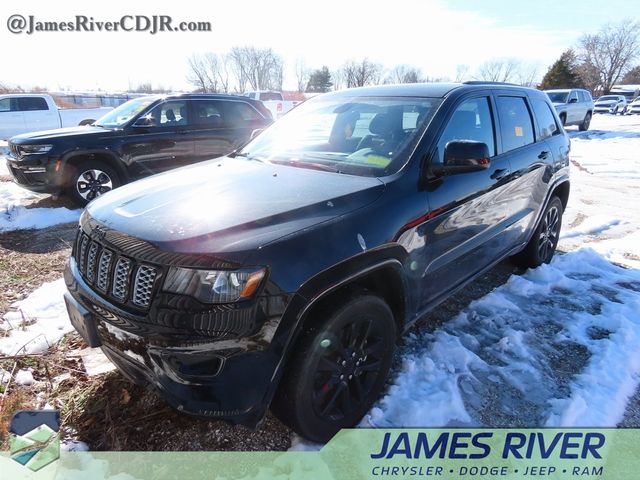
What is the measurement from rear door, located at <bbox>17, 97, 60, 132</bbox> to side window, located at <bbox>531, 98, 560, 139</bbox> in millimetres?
15377

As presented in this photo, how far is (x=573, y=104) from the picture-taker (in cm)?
1925

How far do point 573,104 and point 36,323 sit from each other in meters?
22.2

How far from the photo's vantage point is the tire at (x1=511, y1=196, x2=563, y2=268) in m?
4.36

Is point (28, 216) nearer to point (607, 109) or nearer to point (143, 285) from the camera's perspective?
point (143, 285)

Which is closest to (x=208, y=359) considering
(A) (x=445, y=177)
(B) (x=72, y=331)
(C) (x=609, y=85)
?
(A) (x=445, y=177)

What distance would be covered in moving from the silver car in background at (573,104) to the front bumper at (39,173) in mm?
19183

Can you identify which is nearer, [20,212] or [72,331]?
[72,331]

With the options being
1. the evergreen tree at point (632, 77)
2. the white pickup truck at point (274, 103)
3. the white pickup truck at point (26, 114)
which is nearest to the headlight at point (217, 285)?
the white pickup truck at point (26, 114)

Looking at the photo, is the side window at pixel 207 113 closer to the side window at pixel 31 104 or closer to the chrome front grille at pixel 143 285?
the chrome front grille at pixel 143 285

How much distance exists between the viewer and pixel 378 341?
2.33 m

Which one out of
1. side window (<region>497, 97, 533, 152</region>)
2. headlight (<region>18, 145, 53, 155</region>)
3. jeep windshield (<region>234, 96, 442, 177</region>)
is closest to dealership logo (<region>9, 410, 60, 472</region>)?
jeep windshield (<region>234, 96, 442, 177</region>)

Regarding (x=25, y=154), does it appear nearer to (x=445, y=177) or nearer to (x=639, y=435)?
(x=445, y=177)

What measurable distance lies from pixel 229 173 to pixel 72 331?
1.76 m

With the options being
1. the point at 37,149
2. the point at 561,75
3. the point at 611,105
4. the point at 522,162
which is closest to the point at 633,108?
the point at 611,105
